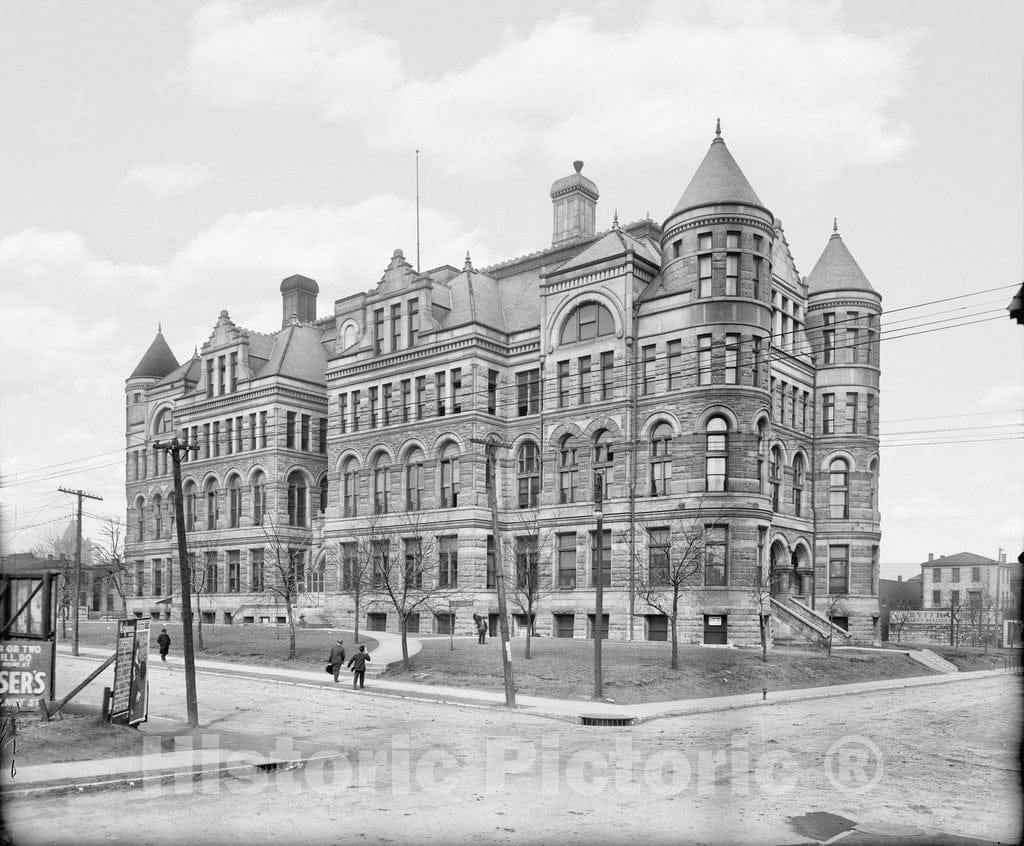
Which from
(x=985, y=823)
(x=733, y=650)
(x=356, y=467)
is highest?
(x=356, y=467)

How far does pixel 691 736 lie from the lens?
22250mm

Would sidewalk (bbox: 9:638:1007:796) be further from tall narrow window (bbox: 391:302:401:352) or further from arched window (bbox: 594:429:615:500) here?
tall narrow window (bbox: 391:302:401:352)

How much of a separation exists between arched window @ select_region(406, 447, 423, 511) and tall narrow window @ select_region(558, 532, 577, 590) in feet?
27.8

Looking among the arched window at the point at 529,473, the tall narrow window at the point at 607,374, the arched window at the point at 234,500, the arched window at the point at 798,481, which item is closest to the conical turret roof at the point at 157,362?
the arched window at the point at 234,500

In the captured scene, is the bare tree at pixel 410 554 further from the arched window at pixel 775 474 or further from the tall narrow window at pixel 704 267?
the tall narrow window at pixel 704 267

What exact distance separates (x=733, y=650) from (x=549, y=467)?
1457 centimetres

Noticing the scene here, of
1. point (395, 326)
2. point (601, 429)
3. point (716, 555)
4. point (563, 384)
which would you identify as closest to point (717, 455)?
point (716, 555)

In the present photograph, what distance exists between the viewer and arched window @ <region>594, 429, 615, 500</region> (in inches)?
1898

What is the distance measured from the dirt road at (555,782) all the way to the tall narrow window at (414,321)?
3027cm

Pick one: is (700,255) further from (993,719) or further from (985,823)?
(985,823)

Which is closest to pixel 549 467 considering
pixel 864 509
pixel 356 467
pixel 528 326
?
pixel 528 326

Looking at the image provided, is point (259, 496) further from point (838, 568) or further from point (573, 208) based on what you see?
point (838, 568)

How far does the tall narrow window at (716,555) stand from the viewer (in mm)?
44156

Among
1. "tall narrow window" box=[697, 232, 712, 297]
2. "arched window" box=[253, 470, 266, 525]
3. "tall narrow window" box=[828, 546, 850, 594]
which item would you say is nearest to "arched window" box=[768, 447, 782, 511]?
"tall narrow window" box=[828, 546, 850, 594]
